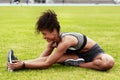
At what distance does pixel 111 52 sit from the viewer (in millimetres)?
9859

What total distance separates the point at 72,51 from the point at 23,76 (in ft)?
3.90

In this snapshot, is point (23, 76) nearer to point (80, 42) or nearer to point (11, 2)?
point (80, 42)

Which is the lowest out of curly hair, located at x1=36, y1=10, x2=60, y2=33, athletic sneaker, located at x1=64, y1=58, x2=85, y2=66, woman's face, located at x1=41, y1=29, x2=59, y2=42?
athletic sneaker, located at x1=64, y1=58, x2=85, y2=66

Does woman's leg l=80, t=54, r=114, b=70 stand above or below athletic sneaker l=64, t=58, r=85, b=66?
above

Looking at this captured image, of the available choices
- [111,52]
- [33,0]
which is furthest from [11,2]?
[111,52]

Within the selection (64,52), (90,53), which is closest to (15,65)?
(64,52)

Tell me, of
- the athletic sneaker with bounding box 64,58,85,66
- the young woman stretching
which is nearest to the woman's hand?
the young woman stretching

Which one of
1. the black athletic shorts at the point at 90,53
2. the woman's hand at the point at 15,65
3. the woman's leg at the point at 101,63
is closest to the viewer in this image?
the woman's hand at the point at 15,65

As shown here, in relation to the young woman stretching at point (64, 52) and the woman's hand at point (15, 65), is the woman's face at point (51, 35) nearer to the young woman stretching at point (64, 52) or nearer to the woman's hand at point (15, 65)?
the young woman stretching at point (64, 52)

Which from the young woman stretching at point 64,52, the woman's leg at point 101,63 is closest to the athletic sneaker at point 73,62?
the young woman stretching at point 64,52

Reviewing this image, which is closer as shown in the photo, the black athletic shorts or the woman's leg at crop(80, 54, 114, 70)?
the woman's leg at crop(80, 54, 114, 70)

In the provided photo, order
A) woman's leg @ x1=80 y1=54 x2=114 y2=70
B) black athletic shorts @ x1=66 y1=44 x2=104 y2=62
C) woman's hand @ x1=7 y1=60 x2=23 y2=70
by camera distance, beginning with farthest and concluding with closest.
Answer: black athletic shorts @ x1=66 y1=44 x2=104 y2=62 < woman's leg @ x1=80 y1=54 x2=114 y2=70 < woman's hand @ x1=7 y1=60 x2=23 y2=70

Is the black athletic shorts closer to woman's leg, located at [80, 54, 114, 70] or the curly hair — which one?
woman's leg, located at [80, 54, 114, 70]

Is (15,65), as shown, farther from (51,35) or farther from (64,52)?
(64,52)
